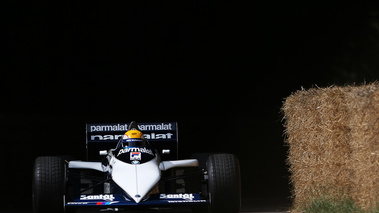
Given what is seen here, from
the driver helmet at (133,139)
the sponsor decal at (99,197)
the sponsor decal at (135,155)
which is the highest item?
the driver helmet at (133,139)

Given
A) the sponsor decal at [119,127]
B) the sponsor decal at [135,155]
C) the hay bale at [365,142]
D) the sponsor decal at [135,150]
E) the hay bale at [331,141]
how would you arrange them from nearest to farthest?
the hay bale at [365,142]
the hay bale at [331,141]
the sponsor decal at [135,155]
the sponsor decal at [135,150]
the sponsor decal at [119,127]

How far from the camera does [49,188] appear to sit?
1241 centimetres

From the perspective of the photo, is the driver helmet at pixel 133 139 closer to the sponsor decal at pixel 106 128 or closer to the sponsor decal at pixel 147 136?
the sponsor decal at pixel 147 136

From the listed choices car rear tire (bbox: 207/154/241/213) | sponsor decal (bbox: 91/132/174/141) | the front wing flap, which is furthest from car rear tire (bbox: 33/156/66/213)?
sponsor decal (bbox: 91/132/174/141)

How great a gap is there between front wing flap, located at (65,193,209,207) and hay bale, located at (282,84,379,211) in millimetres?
1631

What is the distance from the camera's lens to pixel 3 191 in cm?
1988

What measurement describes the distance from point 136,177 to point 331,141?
8.56 ft

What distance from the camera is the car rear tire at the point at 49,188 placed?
40.7ft

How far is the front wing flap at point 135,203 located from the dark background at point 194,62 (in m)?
9.47

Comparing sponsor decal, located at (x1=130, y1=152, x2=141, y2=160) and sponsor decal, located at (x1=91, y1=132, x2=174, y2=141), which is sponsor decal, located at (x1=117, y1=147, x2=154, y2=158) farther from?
sponsor decal, located at (x1=91, y1=132, x2=174, y2=141)

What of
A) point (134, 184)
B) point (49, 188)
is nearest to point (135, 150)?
point (134, 184)

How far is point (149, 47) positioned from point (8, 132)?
6.16 m

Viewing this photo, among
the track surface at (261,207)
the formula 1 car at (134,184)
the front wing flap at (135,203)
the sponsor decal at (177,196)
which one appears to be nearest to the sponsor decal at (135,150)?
the formula 1 car at (134,184)

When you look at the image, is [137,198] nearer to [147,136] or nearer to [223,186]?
[223,186]
